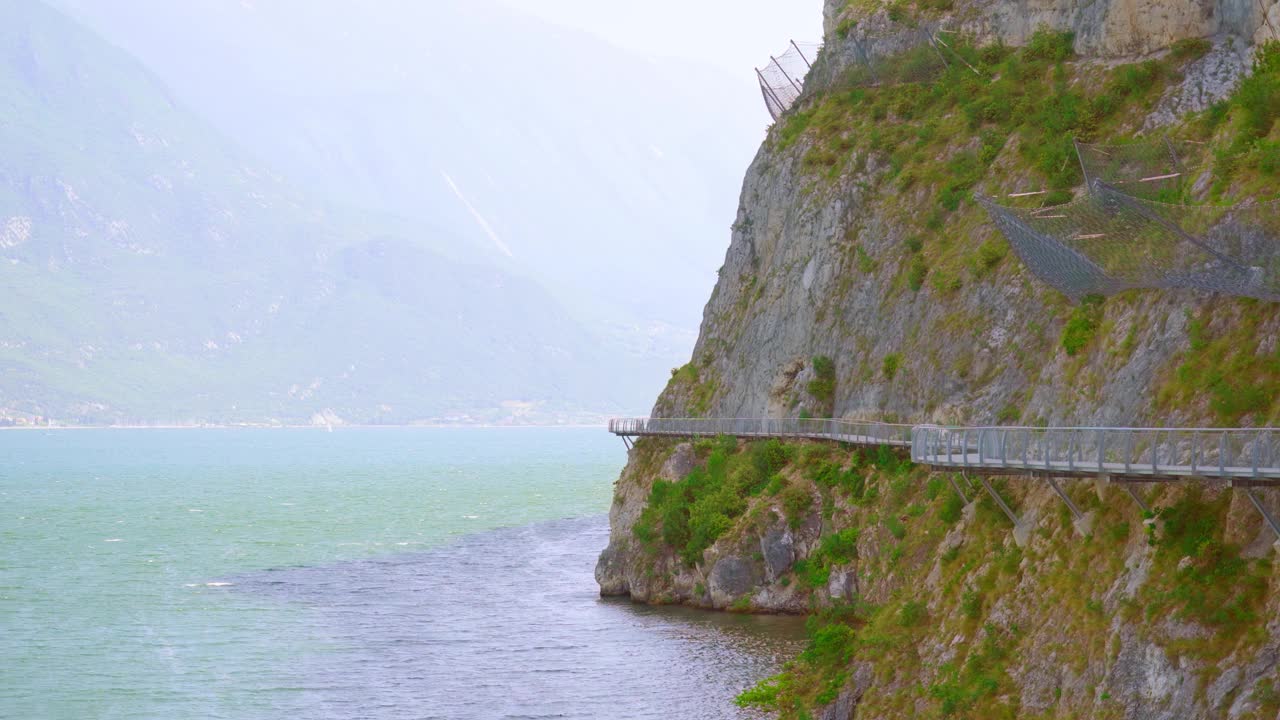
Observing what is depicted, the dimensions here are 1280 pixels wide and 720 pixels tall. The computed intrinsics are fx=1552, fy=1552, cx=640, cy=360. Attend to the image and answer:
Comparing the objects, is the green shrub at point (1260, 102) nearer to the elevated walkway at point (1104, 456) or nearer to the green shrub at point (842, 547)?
the elevated walkway at point (1104, 456)

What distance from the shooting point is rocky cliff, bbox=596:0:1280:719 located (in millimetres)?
34500

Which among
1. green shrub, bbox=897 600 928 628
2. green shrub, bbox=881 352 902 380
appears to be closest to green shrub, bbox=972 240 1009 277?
green shrub, bbox=881 352 902 380

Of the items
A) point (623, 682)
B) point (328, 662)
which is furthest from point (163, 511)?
point (623, 682)

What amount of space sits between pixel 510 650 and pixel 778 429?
17174 millimetres

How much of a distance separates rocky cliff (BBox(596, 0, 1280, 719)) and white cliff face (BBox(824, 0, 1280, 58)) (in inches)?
5.5

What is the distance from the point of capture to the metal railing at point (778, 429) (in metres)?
60.1

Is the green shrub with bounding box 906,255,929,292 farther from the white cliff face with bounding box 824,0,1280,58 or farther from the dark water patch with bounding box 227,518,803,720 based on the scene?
the dark water patch with bounding box 227,518,803,720

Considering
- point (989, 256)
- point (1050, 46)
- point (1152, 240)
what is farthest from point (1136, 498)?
point (1050, 46)

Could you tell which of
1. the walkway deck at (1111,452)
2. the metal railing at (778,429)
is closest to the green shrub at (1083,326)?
the walkway deck at (1111,452)

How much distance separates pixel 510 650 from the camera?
6334 cm

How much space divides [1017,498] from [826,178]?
35.1 m

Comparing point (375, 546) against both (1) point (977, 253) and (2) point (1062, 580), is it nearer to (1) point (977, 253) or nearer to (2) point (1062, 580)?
(1) point (977, 253)

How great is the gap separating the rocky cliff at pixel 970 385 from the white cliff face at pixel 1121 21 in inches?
5.5

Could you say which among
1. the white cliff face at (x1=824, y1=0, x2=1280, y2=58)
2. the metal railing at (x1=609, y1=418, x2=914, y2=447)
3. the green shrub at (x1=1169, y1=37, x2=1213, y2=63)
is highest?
the white cliff face at (x1=824, y1=0, x2=1280, y2=58)
